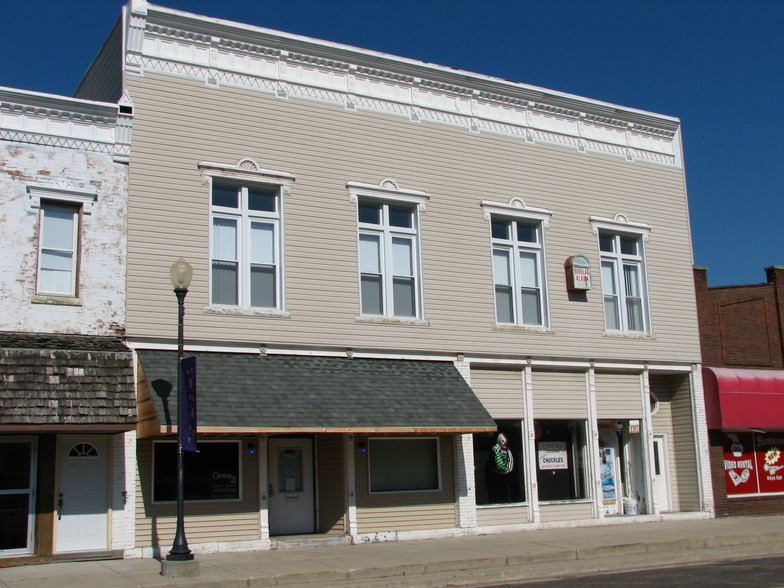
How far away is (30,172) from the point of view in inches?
621

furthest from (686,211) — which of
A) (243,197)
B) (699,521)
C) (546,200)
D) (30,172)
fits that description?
(30,172)

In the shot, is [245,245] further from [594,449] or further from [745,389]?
[745,389]

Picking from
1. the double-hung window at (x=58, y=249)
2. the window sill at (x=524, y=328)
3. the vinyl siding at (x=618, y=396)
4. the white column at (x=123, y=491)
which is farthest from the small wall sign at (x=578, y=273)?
the double-hung window at (x=58, y=249)

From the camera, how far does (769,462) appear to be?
76.8 feet

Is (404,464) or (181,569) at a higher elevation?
A: (404,464)

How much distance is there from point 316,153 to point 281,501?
22.5 feet

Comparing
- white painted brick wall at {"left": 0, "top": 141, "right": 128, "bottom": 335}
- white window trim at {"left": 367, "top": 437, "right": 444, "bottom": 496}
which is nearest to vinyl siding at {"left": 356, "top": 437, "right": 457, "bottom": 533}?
white window trim at {"left": 367, "top": 437, "right": 444, "bottom": 496}

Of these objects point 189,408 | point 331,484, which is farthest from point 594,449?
point 189,408

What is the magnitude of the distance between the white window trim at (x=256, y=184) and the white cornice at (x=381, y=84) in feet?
5.54

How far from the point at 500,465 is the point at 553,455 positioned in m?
1.61

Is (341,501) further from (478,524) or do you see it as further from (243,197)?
(243,197)

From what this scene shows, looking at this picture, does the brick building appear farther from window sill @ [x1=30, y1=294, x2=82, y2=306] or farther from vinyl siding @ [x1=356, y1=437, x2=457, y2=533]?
window sill @ [x1=30, y1=294, x2=82, y2=306]

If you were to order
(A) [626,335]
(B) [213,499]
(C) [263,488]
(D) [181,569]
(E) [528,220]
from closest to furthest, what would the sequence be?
(D) [181,569], (B) [213,499], (C) [263,488], (E) [528,220], (A) [626,335]

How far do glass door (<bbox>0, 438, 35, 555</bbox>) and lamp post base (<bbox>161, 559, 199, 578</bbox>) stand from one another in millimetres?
3004
